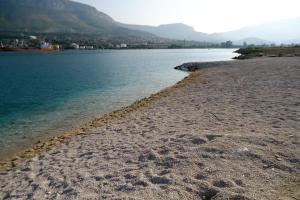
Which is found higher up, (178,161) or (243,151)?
(243,151)

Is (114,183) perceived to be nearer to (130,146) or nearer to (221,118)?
(130,146)

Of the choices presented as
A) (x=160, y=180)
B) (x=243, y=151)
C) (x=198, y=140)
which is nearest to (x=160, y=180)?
(x=160, y=180)

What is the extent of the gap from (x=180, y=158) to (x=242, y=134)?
2856 mm

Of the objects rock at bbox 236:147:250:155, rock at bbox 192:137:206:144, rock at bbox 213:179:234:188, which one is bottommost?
rock at bbox 213:179:234:188

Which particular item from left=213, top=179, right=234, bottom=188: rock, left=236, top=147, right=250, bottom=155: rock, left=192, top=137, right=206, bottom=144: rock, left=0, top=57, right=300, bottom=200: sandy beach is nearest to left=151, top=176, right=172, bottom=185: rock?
left=0, top=57, right=300, bottom=200: sandy beach

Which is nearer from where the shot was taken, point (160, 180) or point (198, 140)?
point (160, 180)

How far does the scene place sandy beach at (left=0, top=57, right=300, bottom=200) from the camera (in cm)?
759

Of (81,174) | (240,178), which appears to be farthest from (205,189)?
(81,174)

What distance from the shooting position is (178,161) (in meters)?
9.28

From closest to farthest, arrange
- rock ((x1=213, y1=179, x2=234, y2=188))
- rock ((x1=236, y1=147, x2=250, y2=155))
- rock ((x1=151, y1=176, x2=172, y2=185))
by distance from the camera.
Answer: rock ((x1=213, y1=179, x2=234, y2=188)) → rock ((x1=151, y1=176, x2=172, y2=185)) → rock ((x1=236, y1=147, x2=250, y2=155))

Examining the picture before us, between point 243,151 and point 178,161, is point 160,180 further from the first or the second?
point 243,151

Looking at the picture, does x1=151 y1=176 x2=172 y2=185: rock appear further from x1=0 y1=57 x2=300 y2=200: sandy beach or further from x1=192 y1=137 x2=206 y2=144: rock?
x1=192 y1=137 x2=206 y2=144: rock

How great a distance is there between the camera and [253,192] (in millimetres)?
7043

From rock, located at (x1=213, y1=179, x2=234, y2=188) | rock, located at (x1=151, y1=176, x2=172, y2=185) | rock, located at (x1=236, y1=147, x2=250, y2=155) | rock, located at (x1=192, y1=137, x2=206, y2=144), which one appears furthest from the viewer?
rock, located at (x1=192, y1=137, x2=206, y2=144)
